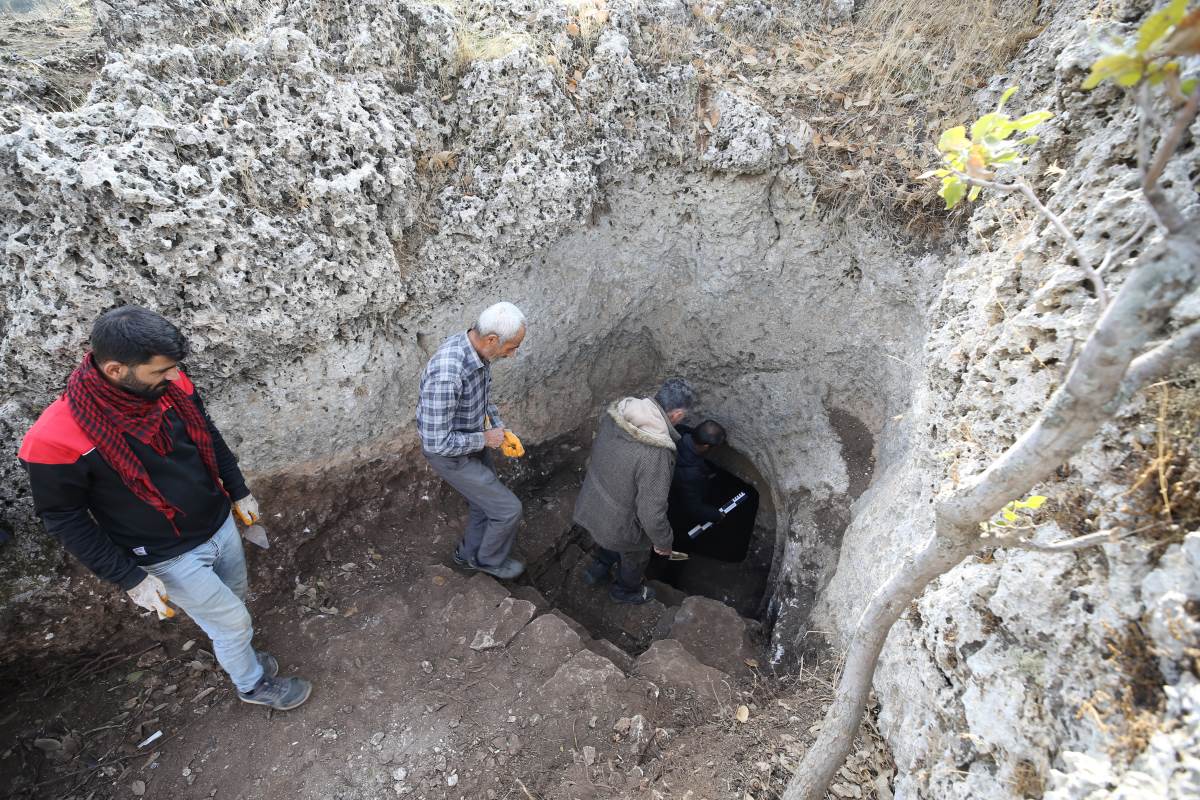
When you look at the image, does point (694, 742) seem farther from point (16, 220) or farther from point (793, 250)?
point (16, 220)

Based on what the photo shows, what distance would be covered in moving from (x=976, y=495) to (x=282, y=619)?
348cm

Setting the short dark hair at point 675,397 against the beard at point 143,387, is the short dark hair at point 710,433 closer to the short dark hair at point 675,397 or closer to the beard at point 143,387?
the short dark hair at point 675,397

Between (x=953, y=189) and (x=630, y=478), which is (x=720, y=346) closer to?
(x=630, y=478)

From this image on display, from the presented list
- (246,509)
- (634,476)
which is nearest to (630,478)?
(634,476)

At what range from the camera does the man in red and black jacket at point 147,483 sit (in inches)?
84.7

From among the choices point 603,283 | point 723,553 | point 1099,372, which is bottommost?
point 723,553

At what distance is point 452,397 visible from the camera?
3215 millimetres

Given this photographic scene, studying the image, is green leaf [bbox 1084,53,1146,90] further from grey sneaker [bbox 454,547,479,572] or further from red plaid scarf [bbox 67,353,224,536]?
grey sneaker [bbox 454,547,479,572]

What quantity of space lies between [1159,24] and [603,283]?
12.6 feet

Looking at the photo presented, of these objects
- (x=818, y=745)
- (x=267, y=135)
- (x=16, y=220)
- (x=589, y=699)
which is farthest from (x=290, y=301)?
(x=818, y=745)

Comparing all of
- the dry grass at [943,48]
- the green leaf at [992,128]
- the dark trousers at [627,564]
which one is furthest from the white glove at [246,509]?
the dry grass at [943,48]

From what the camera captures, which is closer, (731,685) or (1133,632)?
(1133,632)

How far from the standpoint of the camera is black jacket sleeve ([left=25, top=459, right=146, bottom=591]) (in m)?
2.14

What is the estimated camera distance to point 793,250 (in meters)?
4.30
